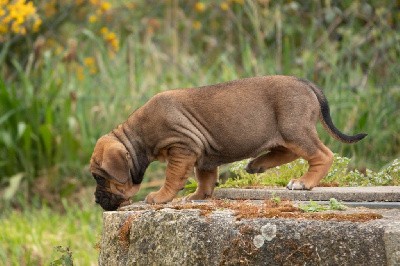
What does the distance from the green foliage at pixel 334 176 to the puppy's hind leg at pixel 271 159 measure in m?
0.38

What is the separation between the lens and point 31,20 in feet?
29.3

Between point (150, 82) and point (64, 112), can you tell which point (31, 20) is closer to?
point (64, 112)

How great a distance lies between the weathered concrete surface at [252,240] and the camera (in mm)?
3545

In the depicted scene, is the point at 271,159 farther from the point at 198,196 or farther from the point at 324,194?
the point at 324,194

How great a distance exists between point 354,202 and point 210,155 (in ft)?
3.02

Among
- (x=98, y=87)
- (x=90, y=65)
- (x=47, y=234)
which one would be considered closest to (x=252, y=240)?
(x=47, y=234)

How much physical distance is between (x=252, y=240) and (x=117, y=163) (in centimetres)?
134

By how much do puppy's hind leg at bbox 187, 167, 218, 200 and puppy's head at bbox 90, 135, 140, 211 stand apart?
0.45 m

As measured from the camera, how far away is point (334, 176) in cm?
584

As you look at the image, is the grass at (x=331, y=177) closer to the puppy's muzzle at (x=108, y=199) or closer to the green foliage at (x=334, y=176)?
the green foliage at (x=334, y=176)

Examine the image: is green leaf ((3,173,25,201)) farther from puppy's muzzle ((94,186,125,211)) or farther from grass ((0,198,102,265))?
puppy's muzzle ((94,186,125,211))

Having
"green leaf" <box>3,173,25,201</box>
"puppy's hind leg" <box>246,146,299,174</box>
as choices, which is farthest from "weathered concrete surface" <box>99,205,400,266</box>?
"green leaf" <box>3,173,25,201</box>

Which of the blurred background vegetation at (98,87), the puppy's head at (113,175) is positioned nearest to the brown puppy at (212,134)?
the puppy's head at (113,175)

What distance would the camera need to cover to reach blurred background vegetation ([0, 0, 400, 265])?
8.50m
